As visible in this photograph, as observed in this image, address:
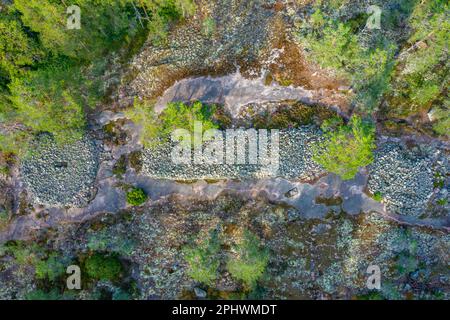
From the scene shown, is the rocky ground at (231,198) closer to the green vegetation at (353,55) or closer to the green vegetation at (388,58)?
the green vegetation at (353,55)

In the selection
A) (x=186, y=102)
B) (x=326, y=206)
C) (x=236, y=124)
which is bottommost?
(x=326, y=206)

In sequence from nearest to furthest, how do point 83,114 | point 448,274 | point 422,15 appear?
point 422,15 → point 448,274 → point 83,114

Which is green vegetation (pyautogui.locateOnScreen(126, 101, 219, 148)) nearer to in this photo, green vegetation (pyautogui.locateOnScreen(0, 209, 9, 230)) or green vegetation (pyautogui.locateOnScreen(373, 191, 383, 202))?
green vegetation (pyautogui.locateOnScreen(0, 209, 9, 230))

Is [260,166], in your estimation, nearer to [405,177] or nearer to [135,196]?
[135,196]

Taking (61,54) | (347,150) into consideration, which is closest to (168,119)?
(61,54)
